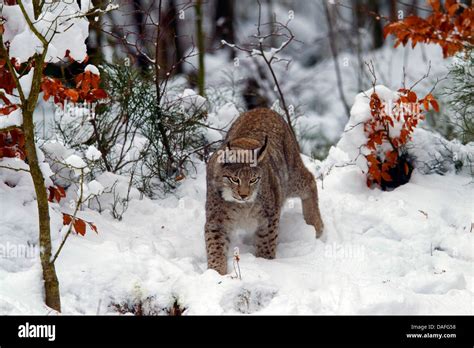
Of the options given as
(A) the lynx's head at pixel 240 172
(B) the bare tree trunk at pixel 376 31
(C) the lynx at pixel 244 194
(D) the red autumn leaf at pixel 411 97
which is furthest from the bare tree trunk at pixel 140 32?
(B) the bare tree trunk at pixel 376 31

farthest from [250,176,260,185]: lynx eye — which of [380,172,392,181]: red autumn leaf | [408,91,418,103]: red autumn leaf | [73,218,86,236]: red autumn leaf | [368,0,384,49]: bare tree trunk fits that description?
[368,0,384,49]: bare tree trunk

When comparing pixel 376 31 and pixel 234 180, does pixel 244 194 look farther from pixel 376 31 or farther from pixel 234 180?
pixel 376 31

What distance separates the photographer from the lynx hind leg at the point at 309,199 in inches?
236

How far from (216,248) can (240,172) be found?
0.51 meters

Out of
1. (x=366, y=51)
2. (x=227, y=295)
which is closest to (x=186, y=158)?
(x=227, y=295)

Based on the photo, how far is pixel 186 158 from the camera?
21.6ft

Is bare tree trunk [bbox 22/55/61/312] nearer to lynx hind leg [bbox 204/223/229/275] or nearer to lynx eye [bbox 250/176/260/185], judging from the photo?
lynx hind leg [bbox 204/223/229/275]

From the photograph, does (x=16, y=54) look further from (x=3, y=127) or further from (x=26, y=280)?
(x=26, y=280)

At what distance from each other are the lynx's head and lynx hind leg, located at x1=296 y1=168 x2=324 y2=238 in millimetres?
733

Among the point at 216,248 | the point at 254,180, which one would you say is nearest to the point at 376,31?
the point at 254,180

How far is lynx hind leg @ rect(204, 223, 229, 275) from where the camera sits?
206 inches

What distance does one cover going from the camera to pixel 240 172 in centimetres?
532

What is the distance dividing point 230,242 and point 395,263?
42.8 inches

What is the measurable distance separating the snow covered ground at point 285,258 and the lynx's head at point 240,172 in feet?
1.38
